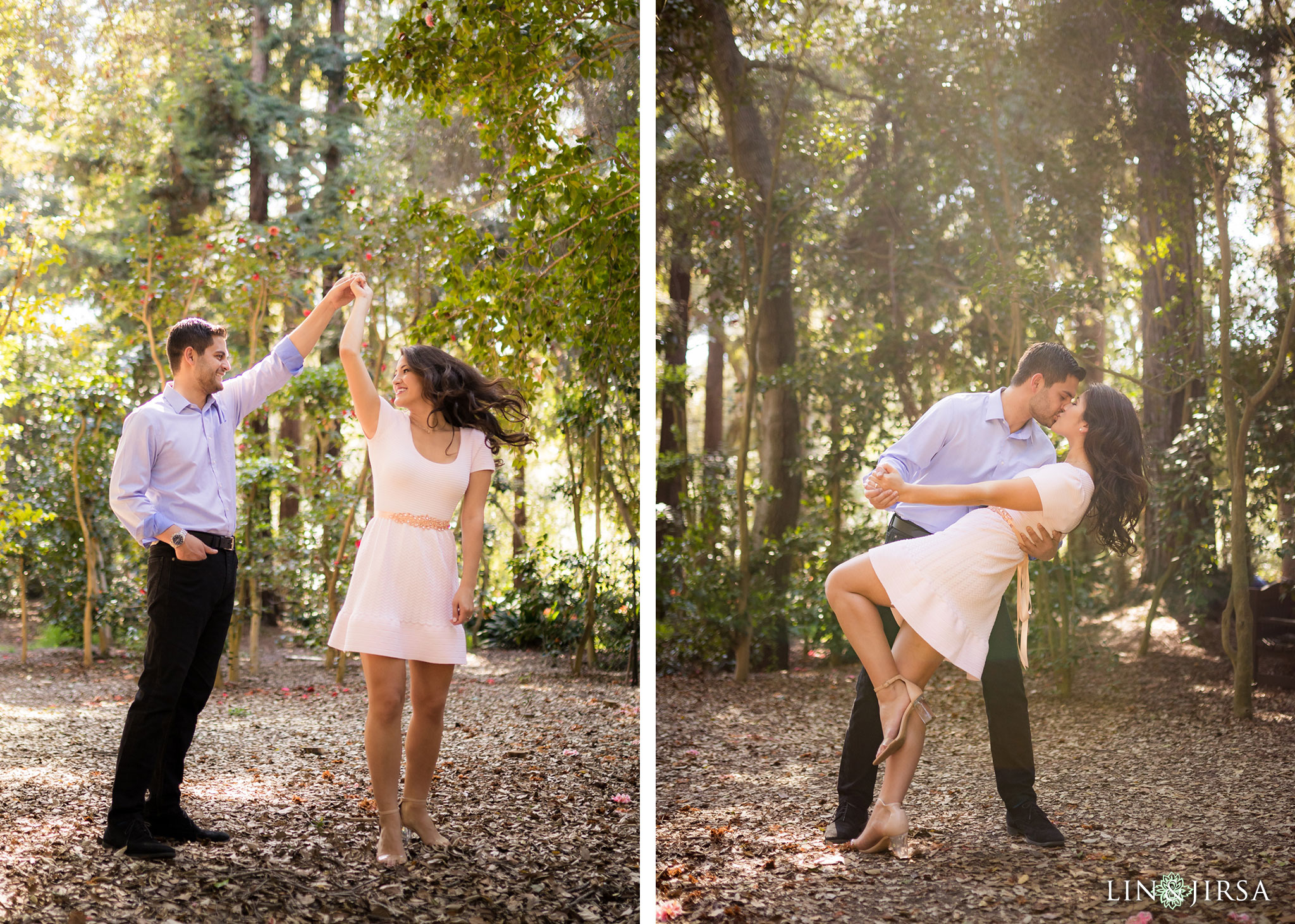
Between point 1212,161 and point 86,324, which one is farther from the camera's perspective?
point 86,324

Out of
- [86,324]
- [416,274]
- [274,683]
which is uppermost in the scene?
[416,274]

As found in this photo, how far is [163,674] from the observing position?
89.0 inches

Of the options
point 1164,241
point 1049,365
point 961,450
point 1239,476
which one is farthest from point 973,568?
point 1164,241

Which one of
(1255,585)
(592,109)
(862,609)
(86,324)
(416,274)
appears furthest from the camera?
(416,274)

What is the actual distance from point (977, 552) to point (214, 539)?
1899 millimetres

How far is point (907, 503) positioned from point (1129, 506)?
0.51 metres

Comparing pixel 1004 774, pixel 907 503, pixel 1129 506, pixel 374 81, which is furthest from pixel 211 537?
pixel 1129 506

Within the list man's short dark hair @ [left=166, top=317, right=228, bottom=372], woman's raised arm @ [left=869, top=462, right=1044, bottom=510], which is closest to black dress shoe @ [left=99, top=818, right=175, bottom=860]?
man's short dark hair @ [left=166, top=317, right=228, bottom=372]

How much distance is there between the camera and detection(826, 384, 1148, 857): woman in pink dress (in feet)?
6.73

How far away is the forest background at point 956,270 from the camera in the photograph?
2053 millimetres

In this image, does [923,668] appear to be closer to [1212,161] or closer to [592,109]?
[1212,161]

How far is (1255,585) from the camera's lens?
2.03m

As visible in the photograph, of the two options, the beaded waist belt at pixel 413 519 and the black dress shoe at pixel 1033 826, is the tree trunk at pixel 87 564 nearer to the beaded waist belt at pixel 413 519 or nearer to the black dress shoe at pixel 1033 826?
the beaded waist belt at pixel 413 519

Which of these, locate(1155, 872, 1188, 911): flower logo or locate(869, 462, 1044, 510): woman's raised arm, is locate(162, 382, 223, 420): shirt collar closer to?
locate(869, 462, 1044, 510): woman's raised arm
